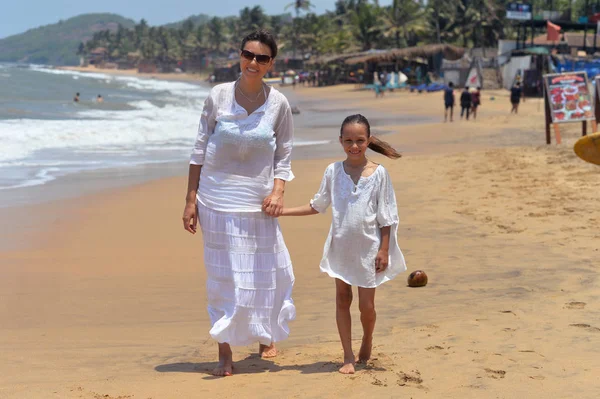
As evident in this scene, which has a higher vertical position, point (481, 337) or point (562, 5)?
point (562, 5)

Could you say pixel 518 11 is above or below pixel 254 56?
above

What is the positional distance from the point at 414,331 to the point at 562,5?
3195 inches

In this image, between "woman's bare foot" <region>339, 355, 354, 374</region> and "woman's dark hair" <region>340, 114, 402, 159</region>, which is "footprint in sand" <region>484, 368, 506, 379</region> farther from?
"woman's dark hair" <region>340, 114, 402, 159</region>

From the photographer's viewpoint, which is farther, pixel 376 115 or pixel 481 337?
→ pixel 376 115

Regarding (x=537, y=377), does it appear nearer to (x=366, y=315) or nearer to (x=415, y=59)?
(x=366, y=315)

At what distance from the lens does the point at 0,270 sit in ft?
22.2

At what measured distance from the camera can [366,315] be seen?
4.08m

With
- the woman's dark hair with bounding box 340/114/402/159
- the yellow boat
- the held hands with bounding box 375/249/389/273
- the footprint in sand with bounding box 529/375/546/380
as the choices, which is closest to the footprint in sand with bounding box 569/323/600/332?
the footprint in sand with bounding box 529/375/546/380

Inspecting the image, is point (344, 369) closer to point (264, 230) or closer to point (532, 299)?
point (264, 230)

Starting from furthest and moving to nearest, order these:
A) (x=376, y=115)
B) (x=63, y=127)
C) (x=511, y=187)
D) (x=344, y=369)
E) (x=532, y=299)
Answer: (x=376, y=115), (x=63, y=127), (x=511, y=187), (x=532, y=299), (x=344, y=369)

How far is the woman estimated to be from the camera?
4.08 metres

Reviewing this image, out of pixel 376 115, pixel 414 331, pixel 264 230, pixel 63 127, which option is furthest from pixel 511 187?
pixel 376 115

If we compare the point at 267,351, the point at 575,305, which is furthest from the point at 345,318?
the point at 575,305

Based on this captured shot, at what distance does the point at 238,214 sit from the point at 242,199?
8 cm
